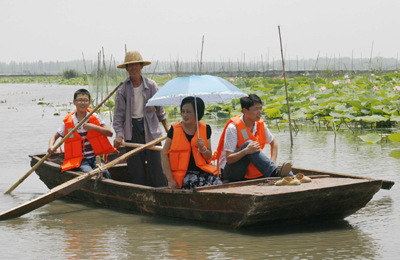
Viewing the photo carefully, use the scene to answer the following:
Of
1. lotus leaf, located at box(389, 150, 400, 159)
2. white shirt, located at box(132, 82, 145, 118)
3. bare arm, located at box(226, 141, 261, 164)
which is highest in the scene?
white shirt, located at box(132, 82, 145, 118)

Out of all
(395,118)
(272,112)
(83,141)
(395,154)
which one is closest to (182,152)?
(83,141)

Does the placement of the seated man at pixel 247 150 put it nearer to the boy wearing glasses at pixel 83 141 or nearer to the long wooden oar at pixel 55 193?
the long wooden oar at pixel 55 193

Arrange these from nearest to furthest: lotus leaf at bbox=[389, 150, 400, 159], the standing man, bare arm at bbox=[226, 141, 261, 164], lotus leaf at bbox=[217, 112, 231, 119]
Answer: bare arm at bbox=[226, 141, 261, 164], the standing man, lotus leaf at bbox=[389, 150, 400, 159], lotus leaf at bbox=[217, 112, 231, 119]

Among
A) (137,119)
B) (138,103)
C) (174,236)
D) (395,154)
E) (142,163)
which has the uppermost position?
(138,103)

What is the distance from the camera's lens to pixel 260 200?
146 inches

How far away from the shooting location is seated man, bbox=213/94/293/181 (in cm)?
429

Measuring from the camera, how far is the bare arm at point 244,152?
424cm

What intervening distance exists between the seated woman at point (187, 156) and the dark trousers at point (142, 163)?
2.38 feet

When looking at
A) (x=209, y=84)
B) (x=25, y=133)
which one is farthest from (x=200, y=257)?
(x=25, y=133)

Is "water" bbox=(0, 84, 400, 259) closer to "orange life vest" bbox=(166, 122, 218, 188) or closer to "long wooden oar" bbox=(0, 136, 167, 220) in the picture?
"long wooden oar" bbox=(0, 136, 167, 220)

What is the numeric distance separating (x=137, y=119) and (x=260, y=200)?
1.77 metres

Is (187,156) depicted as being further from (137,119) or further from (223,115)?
(223,115)

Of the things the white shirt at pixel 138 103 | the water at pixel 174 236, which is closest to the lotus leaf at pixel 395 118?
the water at pixel 174 236

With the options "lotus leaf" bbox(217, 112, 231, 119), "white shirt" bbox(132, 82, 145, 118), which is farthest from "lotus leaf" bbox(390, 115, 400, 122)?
"white shirt" bbox(132, 82, 145, 118)
